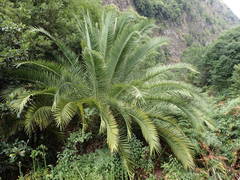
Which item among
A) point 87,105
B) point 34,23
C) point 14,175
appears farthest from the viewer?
point 34,23

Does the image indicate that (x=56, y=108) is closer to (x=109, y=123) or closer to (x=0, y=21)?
(x=109, y=123)

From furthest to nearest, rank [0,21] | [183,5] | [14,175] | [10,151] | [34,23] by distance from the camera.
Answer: [183,5] → [34,23] → [14,175] → [0,21] → [10,151]

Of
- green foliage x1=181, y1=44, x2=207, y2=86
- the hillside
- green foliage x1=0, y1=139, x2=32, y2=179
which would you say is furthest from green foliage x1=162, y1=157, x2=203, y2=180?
the hillside

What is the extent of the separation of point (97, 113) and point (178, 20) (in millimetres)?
39097

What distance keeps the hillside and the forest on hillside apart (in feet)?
52.0

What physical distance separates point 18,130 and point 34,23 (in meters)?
2.67

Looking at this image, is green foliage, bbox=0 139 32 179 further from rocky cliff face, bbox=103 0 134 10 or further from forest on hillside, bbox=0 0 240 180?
rocky cliff face, bbox=103 0 134 10

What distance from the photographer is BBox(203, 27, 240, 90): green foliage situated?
651 inches

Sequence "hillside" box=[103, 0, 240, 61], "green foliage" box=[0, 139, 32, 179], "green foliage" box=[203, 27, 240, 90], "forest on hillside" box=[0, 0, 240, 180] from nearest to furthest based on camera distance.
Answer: "green foliage" box=[0, 139, 32, 179] < "forest on hillside" box=[0, 0, 240, 180] < "green foliage" box=[203, 27, 240, 90] < "hillside" box=[103, 0, 240, 61]

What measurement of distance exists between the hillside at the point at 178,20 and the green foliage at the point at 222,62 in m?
8.58

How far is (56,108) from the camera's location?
Answer: 3592 millimetres

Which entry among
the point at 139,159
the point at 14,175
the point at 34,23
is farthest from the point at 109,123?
the point at 34,23

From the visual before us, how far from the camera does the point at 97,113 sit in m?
4.29

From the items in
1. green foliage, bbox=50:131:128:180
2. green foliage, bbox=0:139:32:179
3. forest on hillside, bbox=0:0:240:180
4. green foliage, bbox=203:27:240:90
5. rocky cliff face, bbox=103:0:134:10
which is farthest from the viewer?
rocky cliff face, bbox=103:0:134:10
